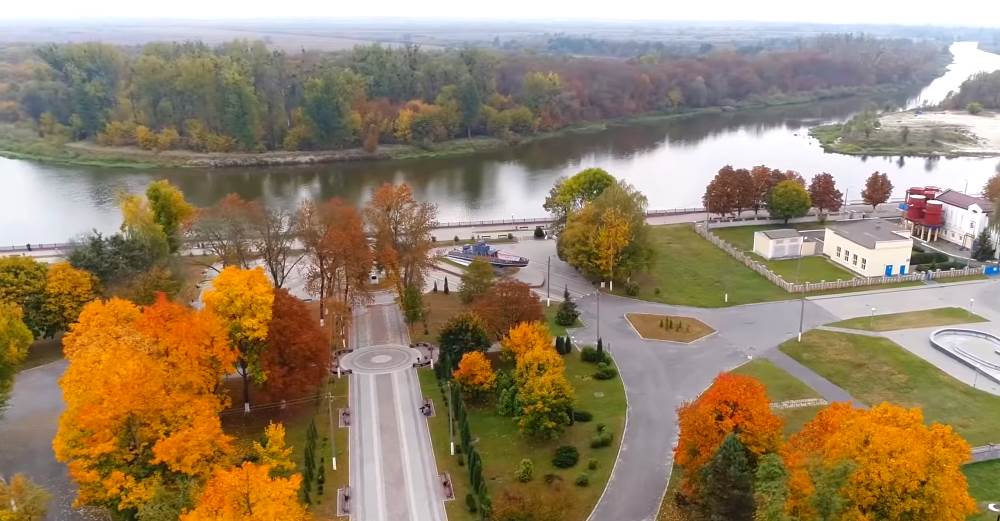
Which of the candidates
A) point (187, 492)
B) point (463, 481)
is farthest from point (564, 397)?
point (187, 492)

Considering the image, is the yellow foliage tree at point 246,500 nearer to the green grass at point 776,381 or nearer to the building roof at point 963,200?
the green grass at point 776,381

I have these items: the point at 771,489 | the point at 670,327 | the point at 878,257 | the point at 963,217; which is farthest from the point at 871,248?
the point at 771,489

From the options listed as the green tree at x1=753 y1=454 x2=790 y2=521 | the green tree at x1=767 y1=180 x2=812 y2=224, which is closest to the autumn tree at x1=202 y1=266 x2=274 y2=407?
the green tree at x1=753 y1=454 x2=790 y2=521

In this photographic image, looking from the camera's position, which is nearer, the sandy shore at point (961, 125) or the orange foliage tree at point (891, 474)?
the orange foliage tree at point (891, 474)

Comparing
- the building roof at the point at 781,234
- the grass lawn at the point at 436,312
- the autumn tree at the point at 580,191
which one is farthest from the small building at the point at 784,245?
the grass lawn at the point at 436,312

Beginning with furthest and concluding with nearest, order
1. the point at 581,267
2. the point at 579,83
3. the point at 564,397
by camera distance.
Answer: the point at 579,83 < the point at 581,267 < the point at 564,397

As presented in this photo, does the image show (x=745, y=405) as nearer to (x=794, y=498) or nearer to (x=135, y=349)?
(x=794, y=498)

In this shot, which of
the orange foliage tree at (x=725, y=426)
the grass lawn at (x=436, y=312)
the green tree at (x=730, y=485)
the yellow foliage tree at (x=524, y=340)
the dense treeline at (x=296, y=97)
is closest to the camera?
the green tree at (x=730, y=485)

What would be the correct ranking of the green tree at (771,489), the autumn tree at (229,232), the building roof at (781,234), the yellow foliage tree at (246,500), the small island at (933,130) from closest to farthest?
the yellow foliage tree at (246,500)
the green tree at (771,489)
the autumn tree at (229,232)
the building roof at (781,234)
the small island at (933,130)
